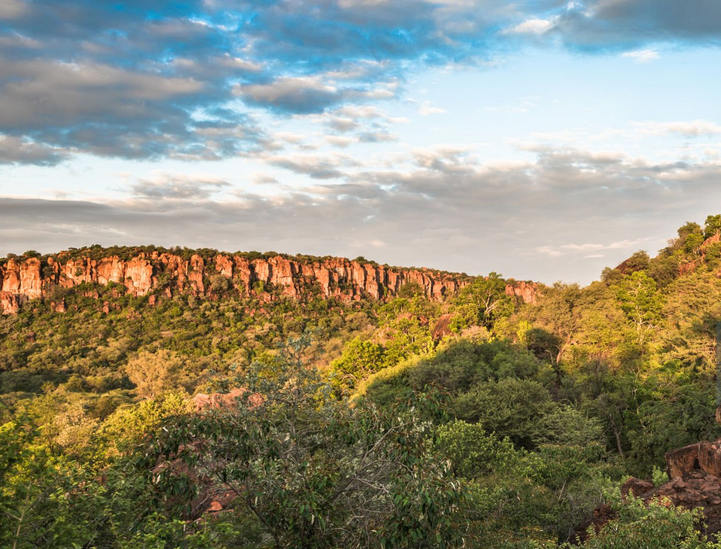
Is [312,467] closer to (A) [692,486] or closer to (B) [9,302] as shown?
(A) [692,486]

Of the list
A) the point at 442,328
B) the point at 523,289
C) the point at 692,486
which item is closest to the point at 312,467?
the point at 692,486

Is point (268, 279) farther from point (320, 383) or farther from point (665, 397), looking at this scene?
point (320, 383)

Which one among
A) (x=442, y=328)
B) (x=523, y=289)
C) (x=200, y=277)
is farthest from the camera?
(x=523, y=289)

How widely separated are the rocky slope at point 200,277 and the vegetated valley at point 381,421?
127cm

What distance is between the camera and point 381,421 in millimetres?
8859

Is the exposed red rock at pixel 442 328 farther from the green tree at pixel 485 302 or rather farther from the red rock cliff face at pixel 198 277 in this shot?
the red rock cliff face at pixel 198 277

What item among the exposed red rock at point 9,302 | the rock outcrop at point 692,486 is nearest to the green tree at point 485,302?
the rock outcrop at point 692,486

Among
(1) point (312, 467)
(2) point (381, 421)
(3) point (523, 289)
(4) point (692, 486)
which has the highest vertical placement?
(3) point (523, 289)

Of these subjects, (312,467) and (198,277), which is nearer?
(312,467)

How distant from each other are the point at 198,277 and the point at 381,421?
10769 cm

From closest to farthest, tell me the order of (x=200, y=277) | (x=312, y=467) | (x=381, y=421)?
(x=312, y=467)
(x=381, y=421)
(x=200, y=277)

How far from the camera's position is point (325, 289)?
400 feet

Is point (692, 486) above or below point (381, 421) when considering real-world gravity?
below

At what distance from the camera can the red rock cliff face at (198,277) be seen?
323 ft
